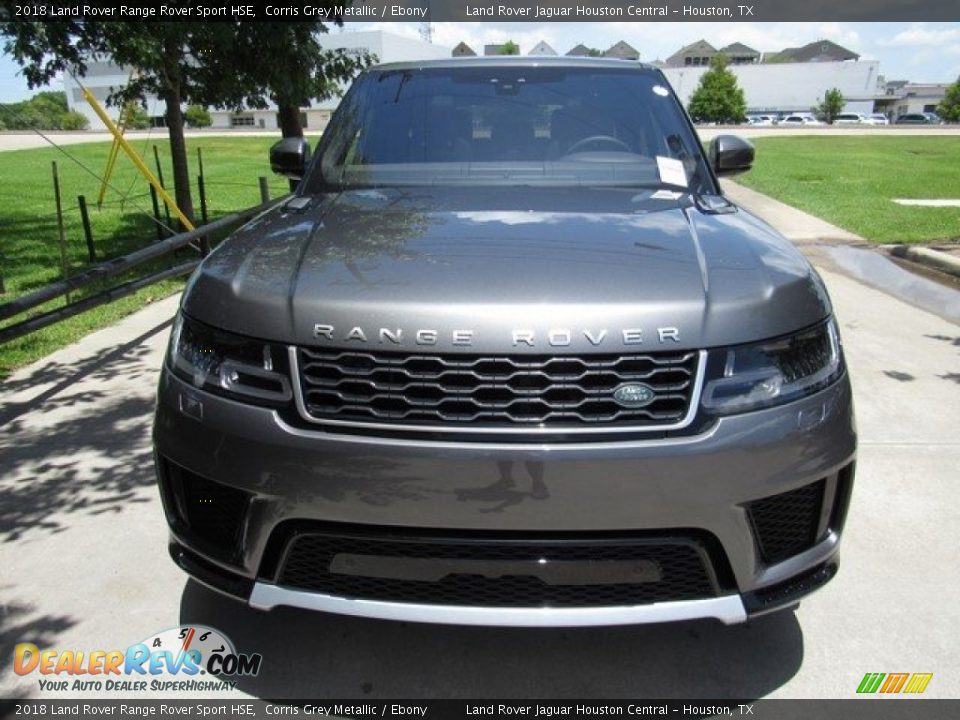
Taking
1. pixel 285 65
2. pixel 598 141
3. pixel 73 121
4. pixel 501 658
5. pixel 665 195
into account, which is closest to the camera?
pixel 501 658

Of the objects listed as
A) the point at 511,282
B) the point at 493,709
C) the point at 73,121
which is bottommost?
the point at 73,121

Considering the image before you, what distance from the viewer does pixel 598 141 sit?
138 inches

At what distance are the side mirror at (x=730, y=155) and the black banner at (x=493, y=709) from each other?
2384mm

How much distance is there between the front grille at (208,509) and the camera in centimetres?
215

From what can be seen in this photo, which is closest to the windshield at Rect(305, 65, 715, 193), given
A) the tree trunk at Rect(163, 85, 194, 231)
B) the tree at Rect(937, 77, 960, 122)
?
the tree trunk at Rect(163, 85, 194, 231)

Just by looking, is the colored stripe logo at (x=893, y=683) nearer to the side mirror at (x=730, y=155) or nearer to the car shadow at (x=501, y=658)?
the car shadow at (x=501, y=658)

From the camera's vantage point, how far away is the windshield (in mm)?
3318

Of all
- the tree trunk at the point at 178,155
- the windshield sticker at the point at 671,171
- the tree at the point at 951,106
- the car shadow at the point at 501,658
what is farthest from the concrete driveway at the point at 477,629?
the tree at the point at 951,106

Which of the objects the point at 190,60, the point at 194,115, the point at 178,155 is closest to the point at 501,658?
the point at 178,155

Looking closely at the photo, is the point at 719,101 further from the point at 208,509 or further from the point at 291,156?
the point at 208,509

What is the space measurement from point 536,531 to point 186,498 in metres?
1.05

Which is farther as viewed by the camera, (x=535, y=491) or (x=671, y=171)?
(x=671, y=171)

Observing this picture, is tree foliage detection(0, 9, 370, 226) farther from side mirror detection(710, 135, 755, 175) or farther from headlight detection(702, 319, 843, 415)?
headlight detection(702, 319, 843, 415)

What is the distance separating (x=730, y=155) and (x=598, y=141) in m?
0.70
